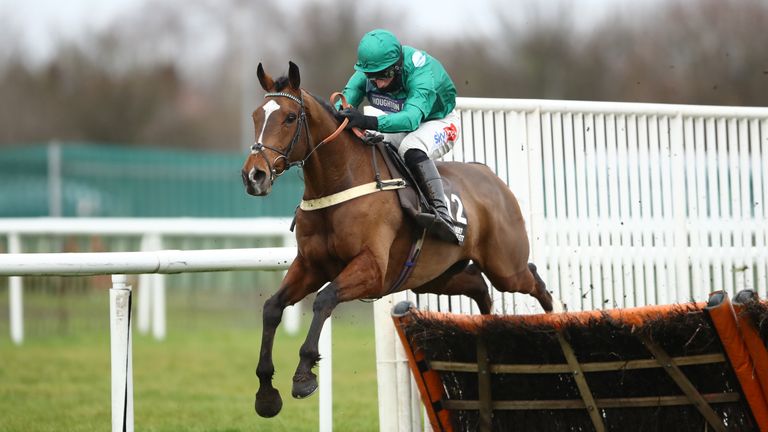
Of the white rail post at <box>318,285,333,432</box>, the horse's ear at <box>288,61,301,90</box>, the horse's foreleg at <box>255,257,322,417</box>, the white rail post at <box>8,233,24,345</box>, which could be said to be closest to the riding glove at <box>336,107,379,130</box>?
the horse's ear at <box>288,61,301,90</box>

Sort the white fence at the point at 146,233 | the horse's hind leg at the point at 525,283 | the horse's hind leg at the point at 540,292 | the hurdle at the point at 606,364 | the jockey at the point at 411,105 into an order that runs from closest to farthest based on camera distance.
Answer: the hurdle at the point at 606,364
the jockey at the point at 411,105
the horse's hind leg at the point at 525,283
the horse's hind leg at the point at 540,292
the white fence at the point at 146,233

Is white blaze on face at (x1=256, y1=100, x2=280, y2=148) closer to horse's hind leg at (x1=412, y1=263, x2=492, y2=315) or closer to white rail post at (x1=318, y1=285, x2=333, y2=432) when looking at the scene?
white rail post at (x1=318, y1=285, x2=333, y2=432)

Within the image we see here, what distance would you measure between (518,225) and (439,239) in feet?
2.57

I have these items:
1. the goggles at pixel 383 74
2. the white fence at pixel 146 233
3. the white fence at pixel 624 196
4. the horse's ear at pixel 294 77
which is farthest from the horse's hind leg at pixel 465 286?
the white fence at pixel 146 233

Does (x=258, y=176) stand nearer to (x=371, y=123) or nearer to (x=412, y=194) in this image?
(x=371, y=123)

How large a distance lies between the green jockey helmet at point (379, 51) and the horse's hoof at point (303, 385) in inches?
70.6

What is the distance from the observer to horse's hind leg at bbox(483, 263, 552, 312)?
7.11m

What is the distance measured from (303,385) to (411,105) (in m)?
1.69

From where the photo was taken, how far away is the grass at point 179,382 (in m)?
8.08

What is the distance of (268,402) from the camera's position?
19.5 feet

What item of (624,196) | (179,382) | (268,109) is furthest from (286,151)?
(179,382)

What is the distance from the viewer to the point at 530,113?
736cm

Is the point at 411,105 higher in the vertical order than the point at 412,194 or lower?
higher

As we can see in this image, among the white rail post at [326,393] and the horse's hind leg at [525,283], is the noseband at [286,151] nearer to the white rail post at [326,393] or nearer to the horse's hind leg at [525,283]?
the white rail post at [326,393]
